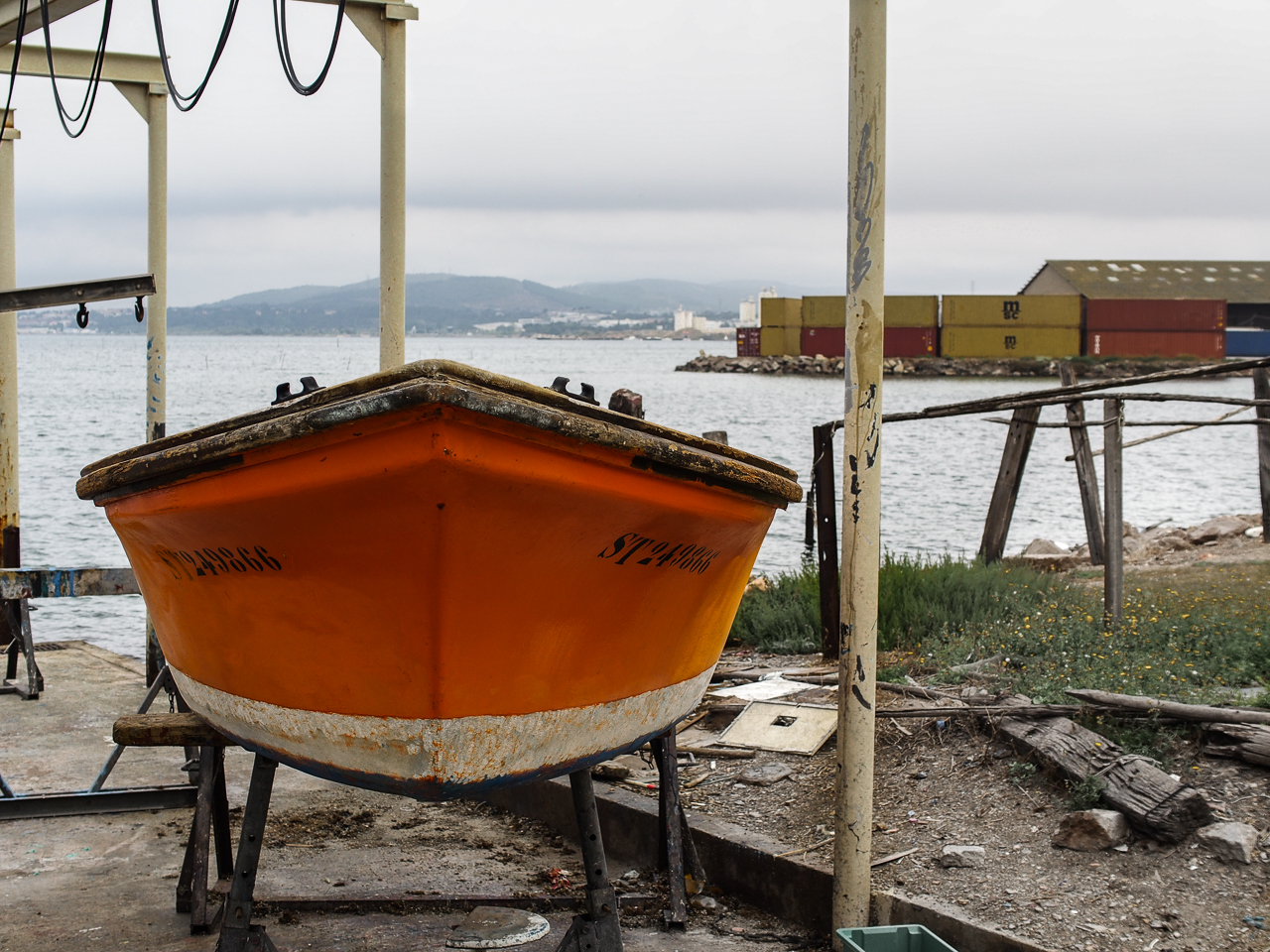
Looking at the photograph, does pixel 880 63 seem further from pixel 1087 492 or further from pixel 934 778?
pixel 1087 492

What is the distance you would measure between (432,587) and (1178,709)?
9.52 feet

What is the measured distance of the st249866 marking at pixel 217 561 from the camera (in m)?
2.94

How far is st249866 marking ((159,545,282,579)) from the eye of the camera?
9.64 feet

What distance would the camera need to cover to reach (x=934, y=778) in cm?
452

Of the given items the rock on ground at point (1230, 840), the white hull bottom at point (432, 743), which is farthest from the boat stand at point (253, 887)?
the rock on ground at point (1230, 840)

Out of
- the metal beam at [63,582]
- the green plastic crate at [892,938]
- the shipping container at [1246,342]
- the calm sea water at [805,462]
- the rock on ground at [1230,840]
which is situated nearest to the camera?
the green plastic crate at [892,938]

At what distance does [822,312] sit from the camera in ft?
278

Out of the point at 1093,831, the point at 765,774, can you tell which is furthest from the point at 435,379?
the point at 765,774

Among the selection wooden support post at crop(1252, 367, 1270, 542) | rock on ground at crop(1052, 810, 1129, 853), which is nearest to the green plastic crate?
rock on ground at crop(1052, 810, 1129, 853)

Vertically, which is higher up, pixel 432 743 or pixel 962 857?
pixel 432 743

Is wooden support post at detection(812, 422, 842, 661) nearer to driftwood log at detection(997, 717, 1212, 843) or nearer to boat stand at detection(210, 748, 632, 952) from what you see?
driftwood log at detection(997, 717, 1212, 843)

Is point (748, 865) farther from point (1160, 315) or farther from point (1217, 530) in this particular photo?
point (1160, 315)

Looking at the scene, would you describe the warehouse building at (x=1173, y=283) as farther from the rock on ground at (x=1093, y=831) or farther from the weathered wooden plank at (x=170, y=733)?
the weathered wooden plank at (x=170, y=733)

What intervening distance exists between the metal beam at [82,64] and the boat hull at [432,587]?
535cm
